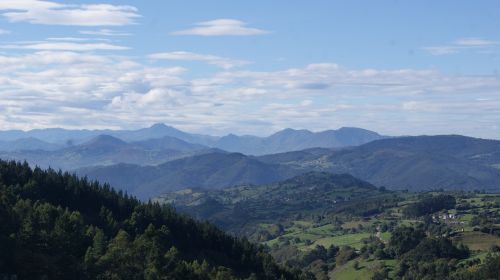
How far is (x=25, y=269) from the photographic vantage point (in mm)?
65438

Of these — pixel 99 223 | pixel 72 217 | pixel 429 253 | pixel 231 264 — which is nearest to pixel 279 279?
pixel 231 264

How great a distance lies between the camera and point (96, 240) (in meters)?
84.6

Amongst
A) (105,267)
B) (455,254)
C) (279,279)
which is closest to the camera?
(105,267)

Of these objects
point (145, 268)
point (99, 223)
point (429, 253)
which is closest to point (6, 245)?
point (145, 268)

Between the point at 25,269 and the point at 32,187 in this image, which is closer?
the point at 25,269

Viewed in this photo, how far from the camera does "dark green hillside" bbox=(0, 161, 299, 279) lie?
235 ft

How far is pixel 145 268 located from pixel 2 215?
19.0 meters

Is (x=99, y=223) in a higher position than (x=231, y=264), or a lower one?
higher

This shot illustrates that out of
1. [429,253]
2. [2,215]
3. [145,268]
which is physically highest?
[2,215]

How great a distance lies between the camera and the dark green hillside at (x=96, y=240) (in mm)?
71625

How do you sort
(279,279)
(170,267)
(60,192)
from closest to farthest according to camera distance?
(170,267)
(279,279)
(60,192)

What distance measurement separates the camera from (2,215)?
275 feet

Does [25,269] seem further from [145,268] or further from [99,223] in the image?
[99,223]

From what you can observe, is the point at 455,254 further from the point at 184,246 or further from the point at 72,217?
the point at 72,217
